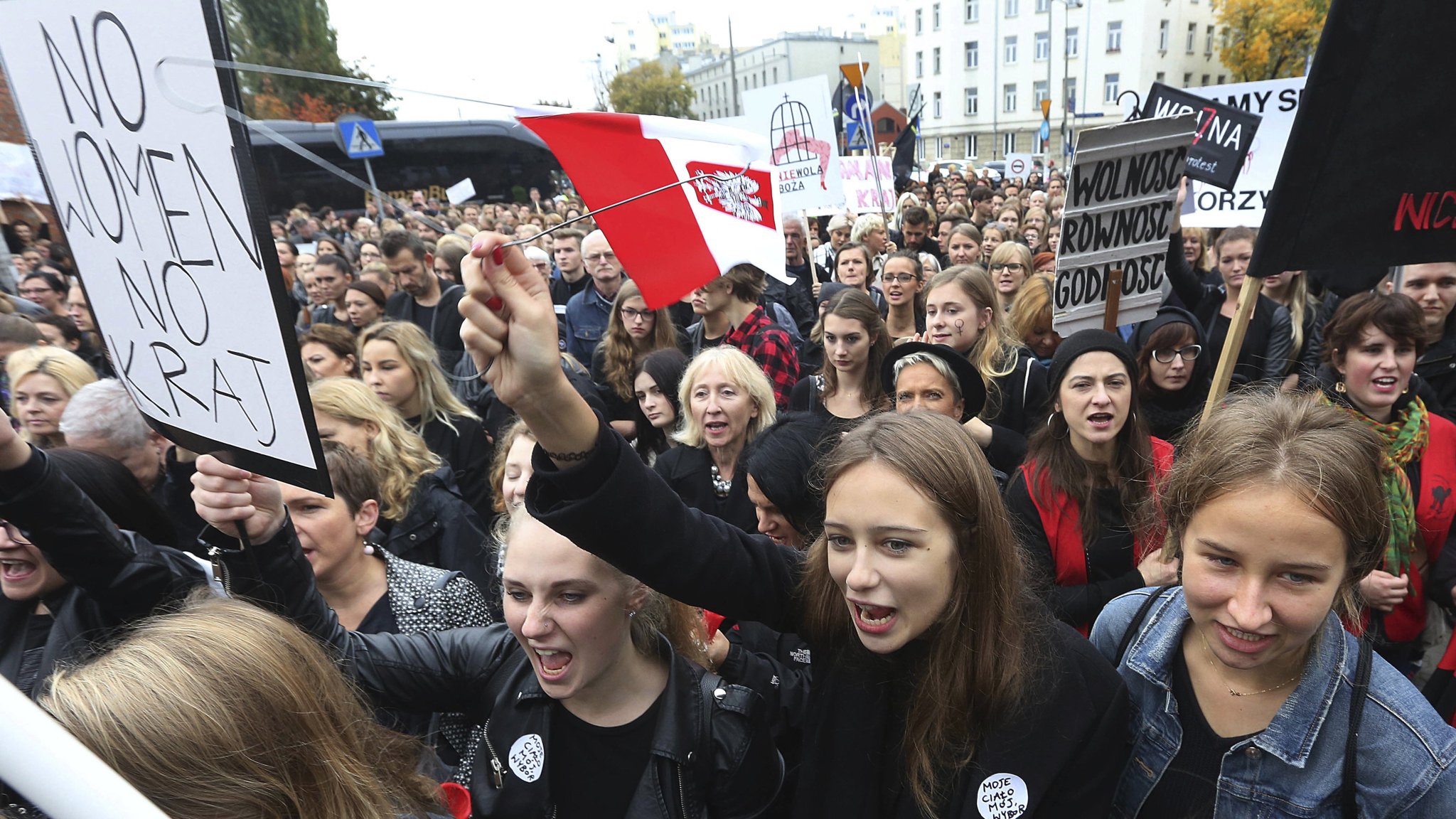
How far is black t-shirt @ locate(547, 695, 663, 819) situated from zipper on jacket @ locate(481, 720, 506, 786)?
10cm

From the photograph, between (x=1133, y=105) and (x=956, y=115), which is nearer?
(x=1133, y=105)

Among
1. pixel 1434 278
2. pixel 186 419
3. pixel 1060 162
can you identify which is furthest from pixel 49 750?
pixel 1060 162

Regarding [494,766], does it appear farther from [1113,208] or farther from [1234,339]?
[1113,208]

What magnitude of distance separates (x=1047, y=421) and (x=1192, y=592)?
1.49 meters

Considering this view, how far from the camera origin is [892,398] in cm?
379

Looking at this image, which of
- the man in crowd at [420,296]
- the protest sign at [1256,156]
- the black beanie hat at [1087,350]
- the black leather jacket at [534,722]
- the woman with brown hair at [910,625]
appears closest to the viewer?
the woman with brown hair at [910,625]

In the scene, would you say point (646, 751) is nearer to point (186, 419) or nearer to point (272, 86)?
point (186, 419)

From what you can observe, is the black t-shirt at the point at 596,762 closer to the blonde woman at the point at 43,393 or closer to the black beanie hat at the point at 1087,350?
the black beanie hat at the point at 1087,350

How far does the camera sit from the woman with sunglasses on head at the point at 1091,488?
2566 millimetres

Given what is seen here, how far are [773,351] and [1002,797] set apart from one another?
11.2 ft

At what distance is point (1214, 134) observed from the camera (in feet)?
16.5

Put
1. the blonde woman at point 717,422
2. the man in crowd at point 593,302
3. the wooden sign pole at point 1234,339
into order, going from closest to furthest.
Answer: the wooden sign pole at point 1234,339 < the blonde woman at point 717,422 < the man in crowd at point 593,302

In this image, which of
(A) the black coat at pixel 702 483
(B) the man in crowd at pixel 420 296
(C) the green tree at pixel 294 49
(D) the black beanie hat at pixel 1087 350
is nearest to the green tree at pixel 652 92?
(B) the man in crowd at pixel 420 296

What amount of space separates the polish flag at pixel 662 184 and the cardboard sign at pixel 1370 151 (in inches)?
47.3
